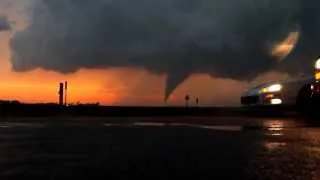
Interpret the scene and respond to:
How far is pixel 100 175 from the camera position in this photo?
25.6 ft

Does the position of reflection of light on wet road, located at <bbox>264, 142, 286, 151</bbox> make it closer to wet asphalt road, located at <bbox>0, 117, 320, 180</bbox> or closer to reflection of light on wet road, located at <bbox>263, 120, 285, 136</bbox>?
wet asphalt road, located at <bbox>0, 117, 320, 180</bbox>

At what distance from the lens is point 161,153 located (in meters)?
9.97

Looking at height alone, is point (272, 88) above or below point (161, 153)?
above

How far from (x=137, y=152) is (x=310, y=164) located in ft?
8.42

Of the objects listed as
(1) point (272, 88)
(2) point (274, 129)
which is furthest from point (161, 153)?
(1) point (272, 88)

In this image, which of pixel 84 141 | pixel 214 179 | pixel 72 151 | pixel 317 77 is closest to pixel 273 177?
pixel 214 179

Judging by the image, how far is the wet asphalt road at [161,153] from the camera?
7.96 metres

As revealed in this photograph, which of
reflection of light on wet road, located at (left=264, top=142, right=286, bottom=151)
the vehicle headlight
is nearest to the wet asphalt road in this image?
reflection of light on wet road, located at (left=264, top=142, right=286, bottom=151)

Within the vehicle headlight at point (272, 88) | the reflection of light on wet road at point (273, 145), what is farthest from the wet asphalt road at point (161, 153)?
the vehicle headlight at point (272, 88)

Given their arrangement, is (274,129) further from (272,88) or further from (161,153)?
(161,153)

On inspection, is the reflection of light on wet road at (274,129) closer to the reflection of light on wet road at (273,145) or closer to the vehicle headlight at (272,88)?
the reflection of light on wet road at (273,145)

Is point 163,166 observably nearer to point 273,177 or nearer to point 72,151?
point 273,177

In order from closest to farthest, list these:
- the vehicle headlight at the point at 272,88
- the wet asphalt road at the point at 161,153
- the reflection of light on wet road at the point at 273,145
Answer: the wet asphalt road at the point at 161,153 → the reflection of light on wet road at the point at 273,145 → the vehicle headlight at the point at 272,88

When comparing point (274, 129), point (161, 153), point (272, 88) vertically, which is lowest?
point (161, 153)
